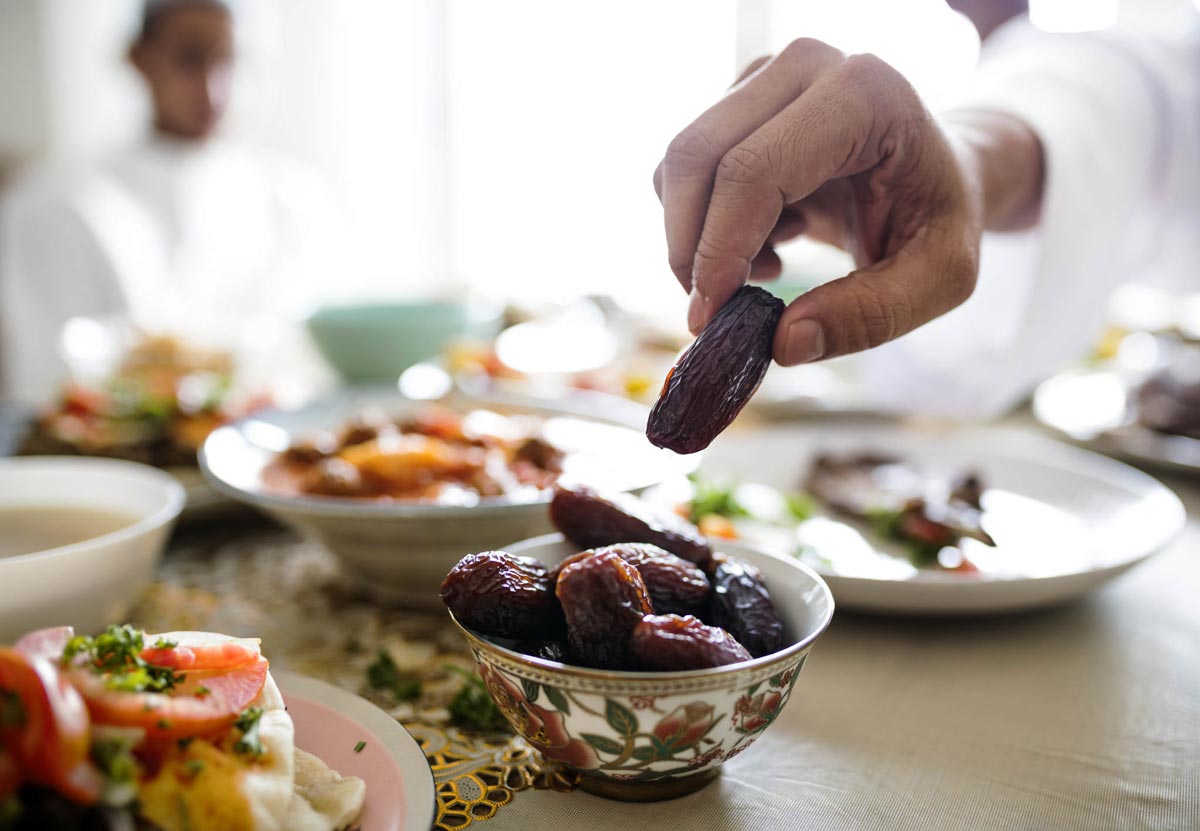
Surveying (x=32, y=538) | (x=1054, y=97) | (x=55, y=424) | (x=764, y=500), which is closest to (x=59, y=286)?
(x=55, y=424)

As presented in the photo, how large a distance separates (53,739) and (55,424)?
120 cm

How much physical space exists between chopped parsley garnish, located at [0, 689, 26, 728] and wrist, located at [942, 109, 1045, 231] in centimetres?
112

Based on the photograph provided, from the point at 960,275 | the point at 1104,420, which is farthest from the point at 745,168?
the point at 1104,420

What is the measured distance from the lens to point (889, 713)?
0.85 metres

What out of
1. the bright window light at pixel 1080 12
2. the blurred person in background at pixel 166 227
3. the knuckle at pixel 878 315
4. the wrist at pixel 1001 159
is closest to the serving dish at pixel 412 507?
the knuckle at pixel 878 315

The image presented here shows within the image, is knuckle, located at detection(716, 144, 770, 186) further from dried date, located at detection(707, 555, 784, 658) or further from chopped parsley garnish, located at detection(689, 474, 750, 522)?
chopped parsley garnish, located at detection(689, 474, 750, 522)

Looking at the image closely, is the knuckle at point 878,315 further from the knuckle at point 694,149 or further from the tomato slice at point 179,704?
the tomato slice at point 179,704

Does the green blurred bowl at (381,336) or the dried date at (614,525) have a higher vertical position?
the dried date at (614,525)

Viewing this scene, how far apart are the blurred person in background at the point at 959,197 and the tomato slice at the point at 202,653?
1.57 ft

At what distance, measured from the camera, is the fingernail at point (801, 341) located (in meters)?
0.77

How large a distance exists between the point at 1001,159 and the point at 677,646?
0.96 meters

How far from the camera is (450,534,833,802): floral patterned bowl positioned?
23.7 inches

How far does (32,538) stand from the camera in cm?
108

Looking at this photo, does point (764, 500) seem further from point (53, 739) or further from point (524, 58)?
point (524, 58)
